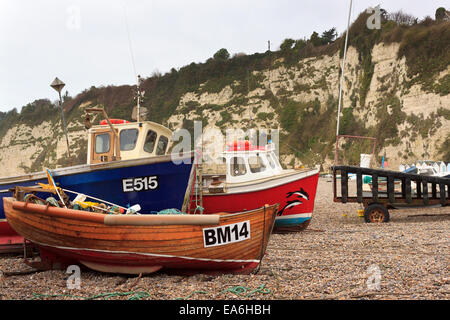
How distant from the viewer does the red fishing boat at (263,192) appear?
10.5m

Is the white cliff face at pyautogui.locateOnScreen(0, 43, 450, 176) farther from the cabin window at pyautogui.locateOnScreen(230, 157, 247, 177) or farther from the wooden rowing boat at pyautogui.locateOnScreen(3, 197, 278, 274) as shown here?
the wooden rowing boat at pyautogui.locateOnScreen(3, 197, 278, 274)

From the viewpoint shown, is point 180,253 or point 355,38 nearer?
point 180,253

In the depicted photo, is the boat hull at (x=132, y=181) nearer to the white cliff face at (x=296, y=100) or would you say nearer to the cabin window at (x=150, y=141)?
the cabin window at (x=150, y=141)

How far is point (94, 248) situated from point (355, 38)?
40716mm

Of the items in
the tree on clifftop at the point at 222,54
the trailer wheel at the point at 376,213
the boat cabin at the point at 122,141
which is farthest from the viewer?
the tree on clifftop at the point at 222,54

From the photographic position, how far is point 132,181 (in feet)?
28.1

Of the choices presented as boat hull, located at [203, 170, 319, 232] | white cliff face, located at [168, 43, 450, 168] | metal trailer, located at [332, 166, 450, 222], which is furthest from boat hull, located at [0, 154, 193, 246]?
white cliff face, located at [168, 43, 450, 168]

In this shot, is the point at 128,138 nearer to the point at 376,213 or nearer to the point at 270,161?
the point at 270,161

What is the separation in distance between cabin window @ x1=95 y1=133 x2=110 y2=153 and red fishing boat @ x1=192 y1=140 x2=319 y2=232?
8.20 ft

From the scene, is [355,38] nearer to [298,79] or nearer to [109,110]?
[298,79]

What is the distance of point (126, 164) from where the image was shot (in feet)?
27.6

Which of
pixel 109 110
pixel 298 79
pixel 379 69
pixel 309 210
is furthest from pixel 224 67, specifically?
pixel 309 210

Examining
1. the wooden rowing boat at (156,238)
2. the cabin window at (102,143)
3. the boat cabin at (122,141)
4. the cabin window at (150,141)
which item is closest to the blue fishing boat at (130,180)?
the boat cabin at (122,141)

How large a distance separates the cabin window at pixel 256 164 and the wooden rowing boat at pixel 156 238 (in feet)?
16.5
